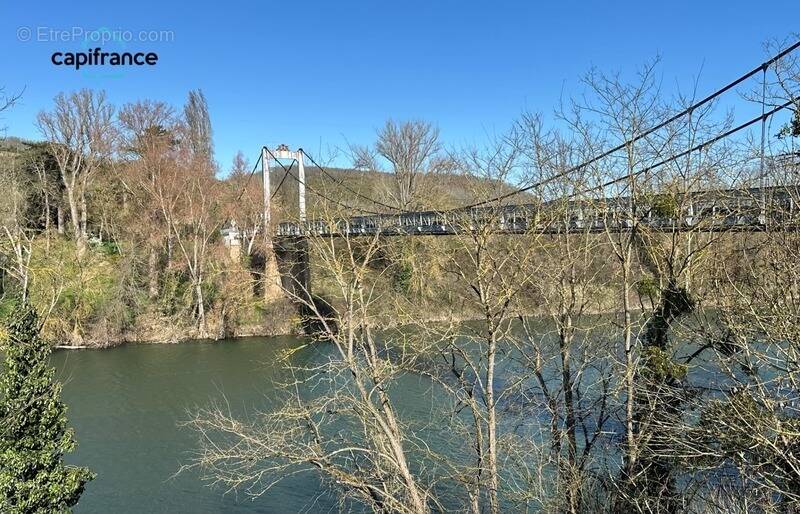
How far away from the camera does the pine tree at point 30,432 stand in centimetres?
586

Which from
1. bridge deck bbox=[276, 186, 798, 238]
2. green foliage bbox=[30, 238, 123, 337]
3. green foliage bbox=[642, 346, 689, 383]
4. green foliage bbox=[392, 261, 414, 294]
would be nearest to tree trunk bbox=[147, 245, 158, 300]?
green foliage bbox=[30, 238, 123, 337]

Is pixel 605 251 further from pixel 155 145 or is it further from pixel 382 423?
pixel 155 145

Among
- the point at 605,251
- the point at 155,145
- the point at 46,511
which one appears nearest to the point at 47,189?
the point at 155,145

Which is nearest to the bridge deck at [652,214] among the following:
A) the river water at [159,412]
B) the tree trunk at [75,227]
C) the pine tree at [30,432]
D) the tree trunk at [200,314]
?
the pine tree at [30,432]

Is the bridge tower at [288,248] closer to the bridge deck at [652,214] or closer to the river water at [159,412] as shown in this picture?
the river water at [159,412]

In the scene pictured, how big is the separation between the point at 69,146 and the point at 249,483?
60.8 feet

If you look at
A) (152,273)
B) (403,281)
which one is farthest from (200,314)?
(403,281)

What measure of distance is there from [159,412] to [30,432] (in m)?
5.91

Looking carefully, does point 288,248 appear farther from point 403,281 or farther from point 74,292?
point 74,292

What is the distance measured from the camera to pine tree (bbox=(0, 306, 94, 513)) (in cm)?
586

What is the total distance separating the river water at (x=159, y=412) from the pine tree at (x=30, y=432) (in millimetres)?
2024

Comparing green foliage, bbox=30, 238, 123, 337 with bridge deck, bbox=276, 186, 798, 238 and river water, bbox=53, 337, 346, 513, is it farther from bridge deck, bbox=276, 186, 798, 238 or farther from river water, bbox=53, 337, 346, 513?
bridge deck, bbox=276, 186, 798, 238

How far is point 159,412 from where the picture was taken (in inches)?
465

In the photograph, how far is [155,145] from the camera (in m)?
20.9
